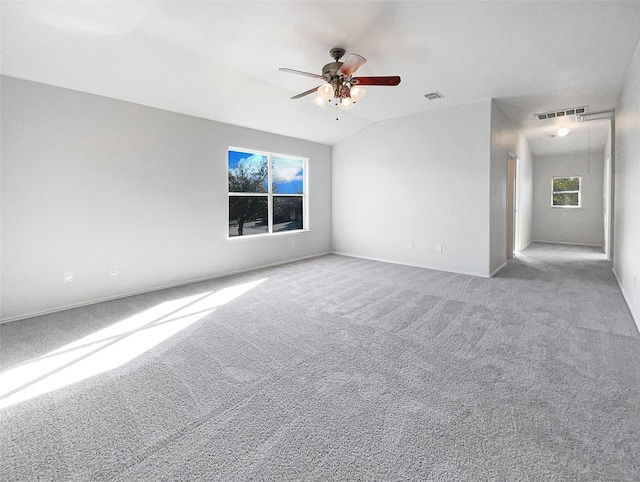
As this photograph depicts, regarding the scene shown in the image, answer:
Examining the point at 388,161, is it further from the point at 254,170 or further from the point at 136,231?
the point at 136,231

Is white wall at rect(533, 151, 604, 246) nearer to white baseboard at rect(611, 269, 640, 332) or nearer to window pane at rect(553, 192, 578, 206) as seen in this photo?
window pane at rect(553, 192, 578, 206)

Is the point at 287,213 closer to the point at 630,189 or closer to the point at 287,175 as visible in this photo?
the point at 287,175

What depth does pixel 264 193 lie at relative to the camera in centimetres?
622

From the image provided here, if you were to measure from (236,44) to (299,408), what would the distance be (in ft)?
11.4

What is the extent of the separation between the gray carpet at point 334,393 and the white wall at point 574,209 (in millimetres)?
6548

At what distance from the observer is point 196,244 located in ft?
16.5

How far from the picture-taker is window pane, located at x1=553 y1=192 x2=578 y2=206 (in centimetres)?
911

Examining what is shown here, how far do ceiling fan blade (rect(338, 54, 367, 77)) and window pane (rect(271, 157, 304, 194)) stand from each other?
338 centimetres

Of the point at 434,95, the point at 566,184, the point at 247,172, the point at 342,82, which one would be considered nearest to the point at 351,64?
the point at 342,82

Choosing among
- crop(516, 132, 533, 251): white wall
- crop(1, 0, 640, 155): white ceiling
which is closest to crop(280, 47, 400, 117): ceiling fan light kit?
crop(1, 0, 640, 155): white ceiling

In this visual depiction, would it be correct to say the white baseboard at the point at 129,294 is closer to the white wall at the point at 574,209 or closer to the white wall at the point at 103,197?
the white wall at the point at 103,197

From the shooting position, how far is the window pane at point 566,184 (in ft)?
29.8

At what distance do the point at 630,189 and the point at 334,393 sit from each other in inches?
165

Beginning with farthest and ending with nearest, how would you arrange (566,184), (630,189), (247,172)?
(566,184), (247,172), (630,189)
